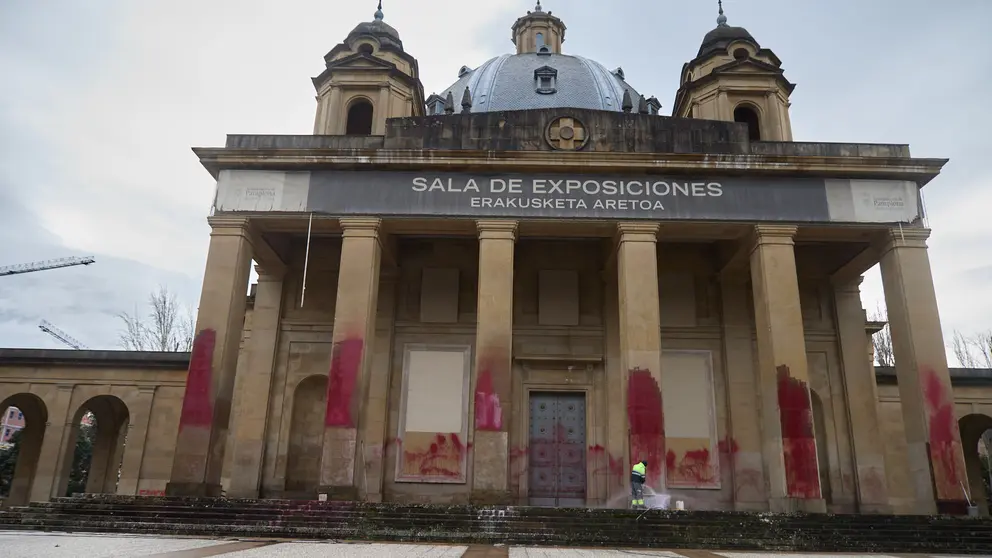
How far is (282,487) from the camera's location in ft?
67.5

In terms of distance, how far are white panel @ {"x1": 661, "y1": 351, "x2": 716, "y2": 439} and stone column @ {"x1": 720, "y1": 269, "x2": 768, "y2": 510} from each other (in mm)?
600

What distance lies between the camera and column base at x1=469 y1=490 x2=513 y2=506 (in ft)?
53.6

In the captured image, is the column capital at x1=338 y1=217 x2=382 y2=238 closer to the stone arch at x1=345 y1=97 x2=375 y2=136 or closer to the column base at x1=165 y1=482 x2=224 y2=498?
the stone arch at x1=345 y1=97 x2=375 y2=136

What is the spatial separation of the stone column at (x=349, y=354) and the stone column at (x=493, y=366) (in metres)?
2.93

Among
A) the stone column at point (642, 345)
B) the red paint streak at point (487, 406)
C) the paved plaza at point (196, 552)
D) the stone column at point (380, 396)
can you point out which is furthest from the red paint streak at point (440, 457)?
the paved plaza at point (196, 552)

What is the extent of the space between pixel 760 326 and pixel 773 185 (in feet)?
13.1

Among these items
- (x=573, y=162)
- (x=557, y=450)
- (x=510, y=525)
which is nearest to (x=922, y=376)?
(x=557, y=450)

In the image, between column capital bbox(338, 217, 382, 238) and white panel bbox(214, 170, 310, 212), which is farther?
white panel bbox(214, 170, 310, 212)

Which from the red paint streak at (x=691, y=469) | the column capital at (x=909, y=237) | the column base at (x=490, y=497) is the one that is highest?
the column capital at (x=909, y=237)

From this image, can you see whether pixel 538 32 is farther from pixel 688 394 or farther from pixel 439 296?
pixel 688 394

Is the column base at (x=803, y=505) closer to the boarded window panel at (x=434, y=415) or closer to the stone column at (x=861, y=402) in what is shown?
the stone column at (x=861, y=402)

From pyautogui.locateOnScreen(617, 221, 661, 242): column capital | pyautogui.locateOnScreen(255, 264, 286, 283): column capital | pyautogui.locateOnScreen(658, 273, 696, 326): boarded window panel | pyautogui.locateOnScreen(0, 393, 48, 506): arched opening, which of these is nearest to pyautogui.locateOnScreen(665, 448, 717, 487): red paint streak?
pyautogui.locateOnScreen(658, 273, 696, 326): boarded window panel

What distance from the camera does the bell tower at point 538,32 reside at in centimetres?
4288

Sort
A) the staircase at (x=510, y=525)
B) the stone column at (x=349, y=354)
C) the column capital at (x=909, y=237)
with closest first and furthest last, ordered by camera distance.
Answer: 1. the staircase at (x=510, y=525)
2. the stone column at (x=349, y=354)
3. the column capital at (x=909, y=237)
